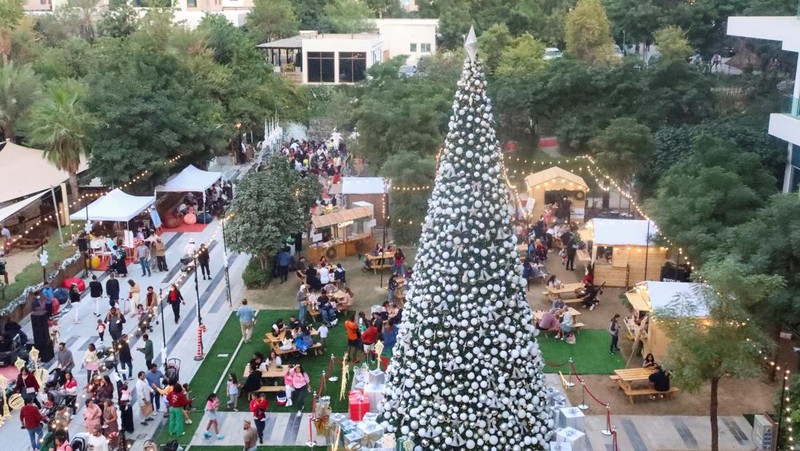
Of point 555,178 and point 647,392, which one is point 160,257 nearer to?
point 555,178

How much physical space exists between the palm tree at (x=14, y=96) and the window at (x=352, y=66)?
84.2 feet

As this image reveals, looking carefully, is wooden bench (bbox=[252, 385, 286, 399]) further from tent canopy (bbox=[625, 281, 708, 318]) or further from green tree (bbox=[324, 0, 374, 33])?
green tree (bbox=[324, 0, 374, 33])

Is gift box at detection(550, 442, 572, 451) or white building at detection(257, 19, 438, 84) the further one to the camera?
white building at detection(257, 19, 438, 84)

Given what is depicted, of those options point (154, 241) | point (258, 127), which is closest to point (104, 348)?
point (154, 241)

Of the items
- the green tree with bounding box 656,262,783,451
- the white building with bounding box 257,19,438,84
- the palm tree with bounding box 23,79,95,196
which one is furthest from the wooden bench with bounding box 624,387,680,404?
the white building with bounding box 257,19,438,84

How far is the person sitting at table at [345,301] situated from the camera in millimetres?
20562

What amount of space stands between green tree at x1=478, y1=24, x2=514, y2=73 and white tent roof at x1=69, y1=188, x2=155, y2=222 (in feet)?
101

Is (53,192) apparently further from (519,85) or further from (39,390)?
(519,85)

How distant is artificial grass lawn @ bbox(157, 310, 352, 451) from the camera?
51.8 ft

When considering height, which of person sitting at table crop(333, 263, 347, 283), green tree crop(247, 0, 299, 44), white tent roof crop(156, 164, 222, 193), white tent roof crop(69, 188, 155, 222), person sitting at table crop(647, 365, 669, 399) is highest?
green tree crop(247, 0, 299, 44)

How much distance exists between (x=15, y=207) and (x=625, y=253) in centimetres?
2042

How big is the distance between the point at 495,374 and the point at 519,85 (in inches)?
1171

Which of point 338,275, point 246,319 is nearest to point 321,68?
point 338,275

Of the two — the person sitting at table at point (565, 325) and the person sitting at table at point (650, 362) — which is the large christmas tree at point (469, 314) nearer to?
the person sitting at table at point (650, 362)
